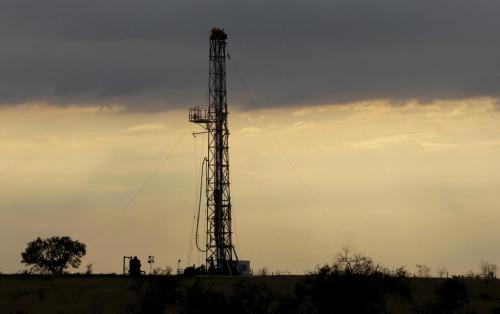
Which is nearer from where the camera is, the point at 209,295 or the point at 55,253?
the point at 209,295

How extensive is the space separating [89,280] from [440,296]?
20.9 metres

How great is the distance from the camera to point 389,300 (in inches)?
2005

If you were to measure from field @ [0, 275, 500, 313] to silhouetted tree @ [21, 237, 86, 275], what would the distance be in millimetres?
30078

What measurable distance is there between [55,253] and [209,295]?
63.4m

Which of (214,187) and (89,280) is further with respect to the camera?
(214,187)

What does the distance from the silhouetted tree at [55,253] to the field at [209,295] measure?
98.7 ft

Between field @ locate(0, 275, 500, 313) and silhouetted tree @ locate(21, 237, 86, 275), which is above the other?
silhouetted tree @ locate(21, 237, 86, 275)

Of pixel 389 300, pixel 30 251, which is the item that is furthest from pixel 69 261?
pixel 389 300

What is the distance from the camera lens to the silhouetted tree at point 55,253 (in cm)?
9631

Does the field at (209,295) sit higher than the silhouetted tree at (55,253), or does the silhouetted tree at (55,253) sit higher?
the silhouetted tree at (55,253)

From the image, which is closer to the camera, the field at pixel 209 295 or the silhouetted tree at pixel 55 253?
the field at pixel 209 295

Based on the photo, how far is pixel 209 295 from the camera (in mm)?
36312

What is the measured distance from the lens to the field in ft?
120

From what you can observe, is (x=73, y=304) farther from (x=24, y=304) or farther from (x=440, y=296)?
(x=440, y=296)
